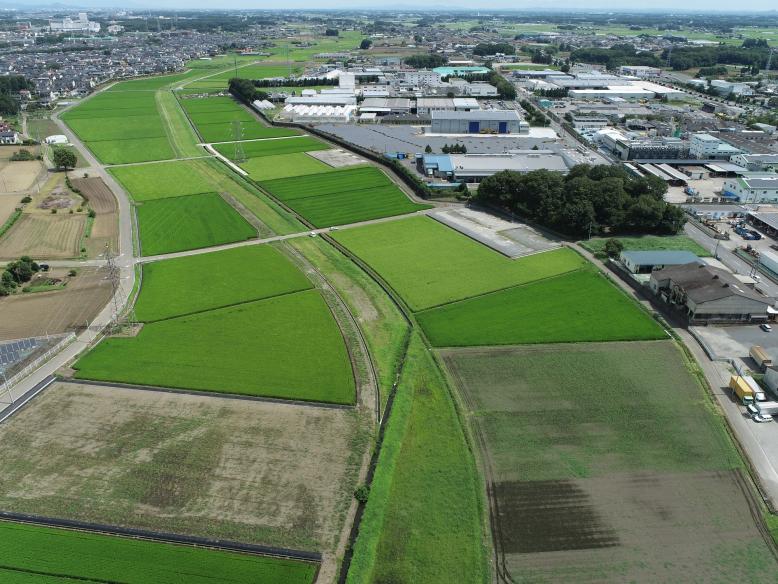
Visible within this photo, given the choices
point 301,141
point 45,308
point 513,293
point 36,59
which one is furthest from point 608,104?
point 36,59

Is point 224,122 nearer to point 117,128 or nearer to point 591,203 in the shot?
point 117,128

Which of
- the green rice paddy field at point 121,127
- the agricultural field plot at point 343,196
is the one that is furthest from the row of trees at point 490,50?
the agricultural field plot at point 343,196

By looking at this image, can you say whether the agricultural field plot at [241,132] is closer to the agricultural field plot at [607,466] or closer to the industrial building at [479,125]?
the industrial building at [479,125]

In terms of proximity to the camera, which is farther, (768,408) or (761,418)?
(768,408)

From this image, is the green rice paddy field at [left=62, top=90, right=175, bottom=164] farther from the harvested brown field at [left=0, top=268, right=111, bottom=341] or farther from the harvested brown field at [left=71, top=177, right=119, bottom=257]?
the harvested brown field at [left=0, top=268, right=111, bottom=341]

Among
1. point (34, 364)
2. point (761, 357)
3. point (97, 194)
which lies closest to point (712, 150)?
point (761, 357)

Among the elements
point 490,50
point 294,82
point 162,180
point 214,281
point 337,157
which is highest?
point 490,50

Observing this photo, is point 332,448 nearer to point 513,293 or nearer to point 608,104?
point 513,293
